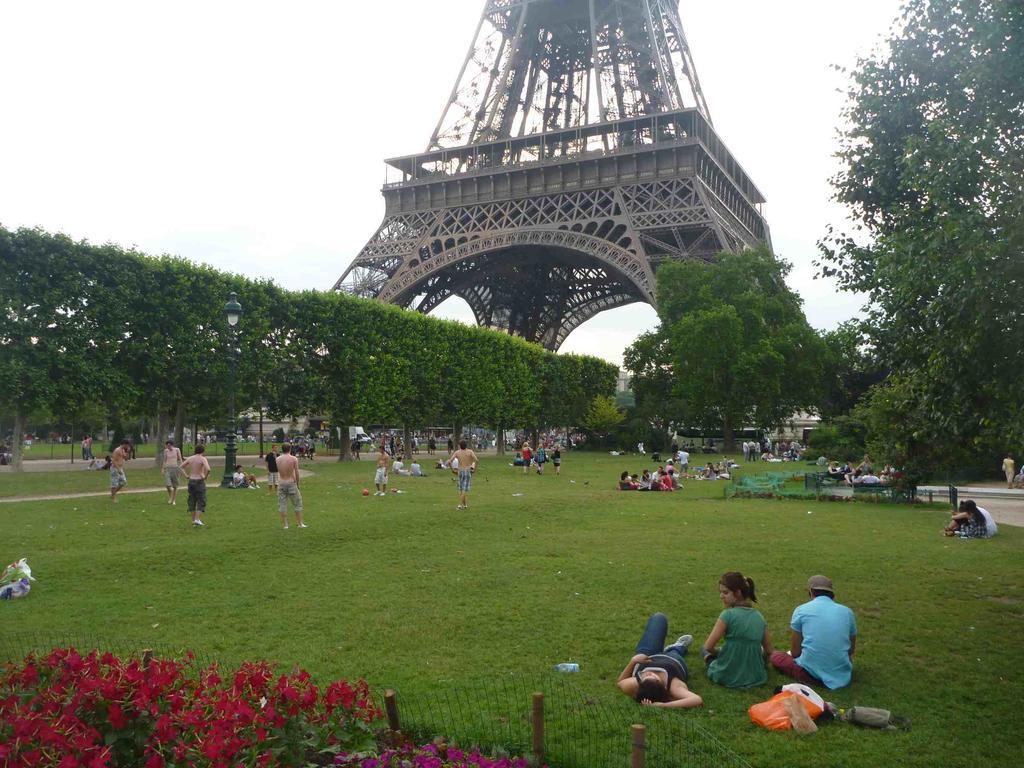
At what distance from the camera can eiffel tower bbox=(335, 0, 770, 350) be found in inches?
1921

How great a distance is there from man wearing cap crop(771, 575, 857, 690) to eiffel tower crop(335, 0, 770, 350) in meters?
41.5

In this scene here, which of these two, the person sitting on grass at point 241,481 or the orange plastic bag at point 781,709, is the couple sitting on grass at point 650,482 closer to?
the person sitting on grass at point 241,481

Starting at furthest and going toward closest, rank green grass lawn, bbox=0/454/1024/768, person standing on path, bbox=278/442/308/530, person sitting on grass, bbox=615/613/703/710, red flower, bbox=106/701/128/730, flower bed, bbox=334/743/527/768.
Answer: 1. person standing on path, bbox=278/442/308/530
2. green grass lawn, bbox=0/454/1024/768
3. person sitting on grass, bbox=615/613/703/710
4. flower bed, bbox=334/743/527/768
5. red flower, bbox=106/701/128/730

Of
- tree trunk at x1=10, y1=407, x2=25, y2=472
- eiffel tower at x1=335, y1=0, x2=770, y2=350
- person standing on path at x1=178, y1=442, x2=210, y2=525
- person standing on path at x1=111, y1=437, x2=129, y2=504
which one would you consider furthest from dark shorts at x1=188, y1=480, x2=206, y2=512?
eiffel tower at x1=335, y1=0, x2=770, y2=350

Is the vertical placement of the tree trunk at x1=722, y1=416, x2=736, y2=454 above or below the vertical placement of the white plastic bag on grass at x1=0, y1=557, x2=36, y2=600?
above

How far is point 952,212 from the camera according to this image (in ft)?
22.6

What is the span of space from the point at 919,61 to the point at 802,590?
6.79m

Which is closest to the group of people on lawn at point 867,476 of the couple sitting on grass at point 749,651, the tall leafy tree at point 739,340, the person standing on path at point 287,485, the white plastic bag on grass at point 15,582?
the person standing on path at point 287,485

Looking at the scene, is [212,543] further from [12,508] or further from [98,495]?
[98,495]

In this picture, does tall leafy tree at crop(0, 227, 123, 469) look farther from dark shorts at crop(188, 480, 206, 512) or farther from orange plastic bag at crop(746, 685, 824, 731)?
orange plastic bag at crop(746, 685, 824, 731)

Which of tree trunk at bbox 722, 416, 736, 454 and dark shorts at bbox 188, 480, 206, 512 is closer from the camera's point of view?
dark shorts at bbox 188, 480, 206, 512

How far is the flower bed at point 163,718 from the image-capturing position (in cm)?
364

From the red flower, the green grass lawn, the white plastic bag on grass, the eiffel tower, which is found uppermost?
the eiffel tower

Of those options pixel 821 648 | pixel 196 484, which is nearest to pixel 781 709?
pixel 821 648
